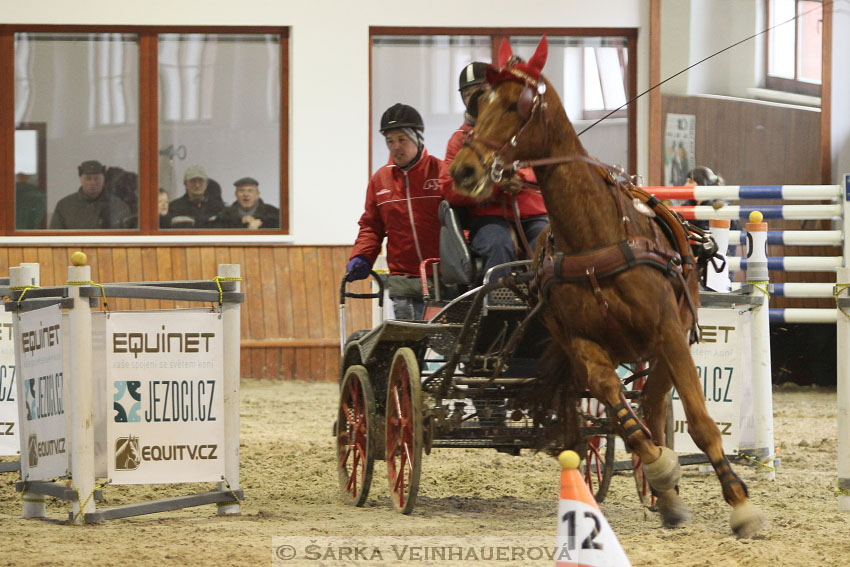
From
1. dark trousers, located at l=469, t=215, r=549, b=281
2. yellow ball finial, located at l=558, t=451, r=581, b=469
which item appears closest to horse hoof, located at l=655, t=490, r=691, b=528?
dark trousers, located at l=469, t=215, r=549, b=281

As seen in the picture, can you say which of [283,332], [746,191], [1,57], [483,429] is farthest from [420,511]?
[1,57]

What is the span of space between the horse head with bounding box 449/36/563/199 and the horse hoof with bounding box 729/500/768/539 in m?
1.52

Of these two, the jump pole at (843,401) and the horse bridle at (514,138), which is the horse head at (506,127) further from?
the jump pole at (843,401)

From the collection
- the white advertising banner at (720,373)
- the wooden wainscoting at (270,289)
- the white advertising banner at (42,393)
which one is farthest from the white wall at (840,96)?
the white advertising banner at (42,393)

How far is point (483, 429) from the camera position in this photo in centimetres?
560

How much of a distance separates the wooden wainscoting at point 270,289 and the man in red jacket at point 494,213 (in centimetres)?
681

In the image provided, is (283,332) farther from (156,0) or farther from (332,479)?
(332,479)

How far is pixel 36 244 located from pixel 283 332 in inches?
106

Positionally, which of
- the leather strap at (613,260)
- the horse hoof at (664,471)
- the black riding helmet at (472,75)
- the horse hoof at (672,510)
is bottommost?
the horse hoof at (672,510)

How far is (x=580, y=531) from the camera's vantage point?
3316mm

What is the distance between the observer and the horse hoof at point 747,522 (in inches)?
179

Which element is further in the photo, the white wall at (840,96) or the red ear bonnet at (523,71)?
the white wall at (840,96)

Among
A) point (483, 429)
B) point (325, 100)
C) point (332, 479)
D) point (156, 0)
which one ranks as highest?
point (156, 0)

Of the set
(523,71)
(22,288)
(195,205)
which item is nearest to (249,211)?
(195,205)
